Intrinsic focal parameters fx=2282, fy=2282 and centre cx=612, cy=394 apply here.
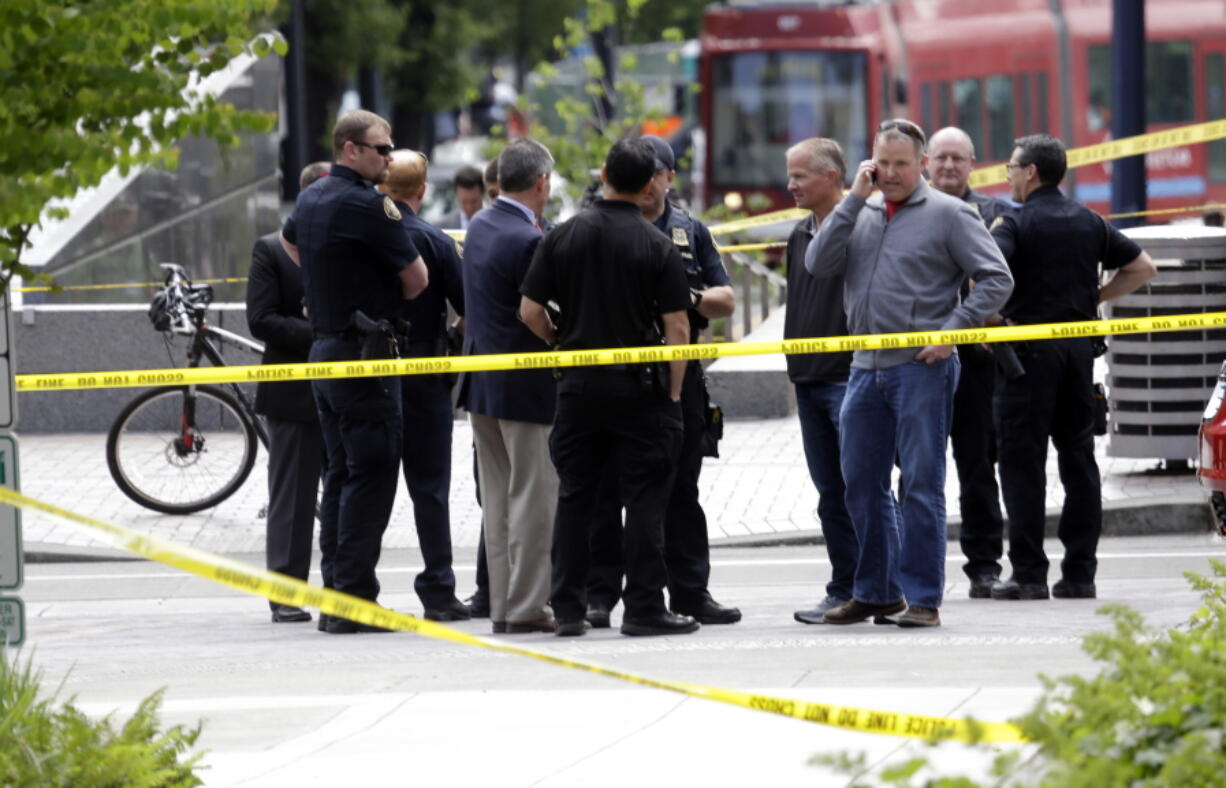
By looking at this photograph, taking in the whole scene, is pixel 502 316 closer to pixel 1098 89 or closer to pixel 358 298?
pixel 358 298

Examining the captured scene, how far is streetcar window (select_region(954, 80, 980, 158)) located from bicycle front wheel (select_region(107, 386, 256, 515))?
21178mm

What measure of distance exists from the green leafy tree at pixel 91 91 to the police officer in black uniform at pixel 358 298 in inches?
129

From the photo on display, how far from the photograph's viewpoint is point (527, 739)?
20.4ft

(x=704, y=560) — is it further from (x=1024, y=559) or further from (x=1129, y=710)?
(x=1129, y=710)

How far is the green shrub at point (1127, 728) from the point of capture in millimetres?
3752

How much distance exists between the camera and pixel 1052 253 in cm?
887

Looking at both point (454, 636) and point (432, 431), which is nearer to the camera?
point (454, 636)

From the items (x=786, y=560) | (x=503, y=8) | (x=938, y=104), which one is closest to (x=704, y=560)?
(x=786, y=560)

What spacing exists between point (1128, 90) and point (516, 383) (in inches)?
312

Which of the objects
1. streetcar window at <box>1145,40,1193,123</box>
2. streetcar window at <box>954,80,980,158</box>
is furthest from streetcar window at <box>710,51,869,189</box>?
streetcar window at <box>1145,40,1193,123</box>

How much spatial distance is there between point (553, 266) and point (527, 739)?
236 cm

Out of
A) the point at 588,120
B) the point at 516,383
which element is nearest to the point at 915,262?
the point at 516,383

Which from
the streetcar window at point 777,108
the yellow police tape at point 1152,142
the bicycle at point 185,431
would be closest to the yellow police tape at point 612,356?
the bicycle at point 185,431

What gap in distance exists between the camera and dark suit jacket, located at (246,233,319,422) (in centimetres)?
926
